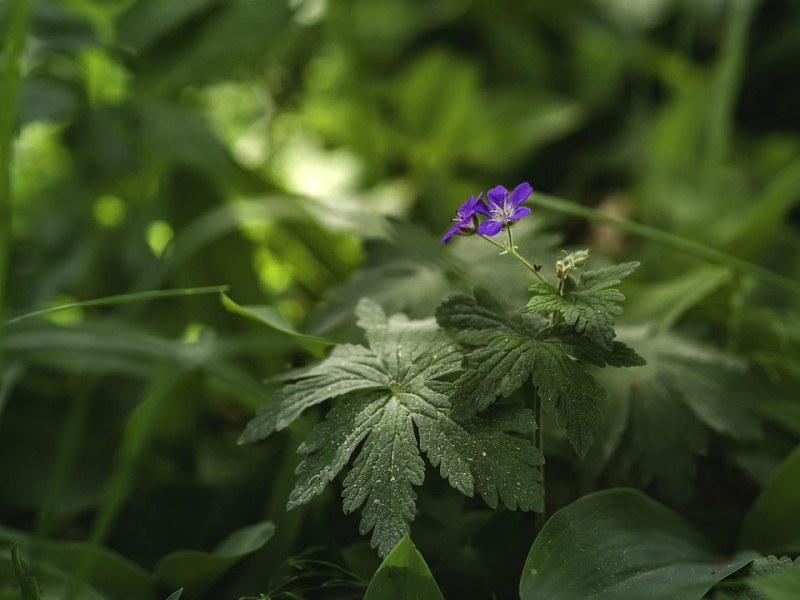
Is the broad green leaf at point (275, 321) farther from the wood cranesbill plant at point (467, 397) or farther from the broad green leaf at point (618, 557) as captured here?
the broad green leaf at point (618, 557)

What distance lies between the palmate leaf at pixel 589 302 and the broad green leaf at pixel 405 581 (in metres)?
0.19

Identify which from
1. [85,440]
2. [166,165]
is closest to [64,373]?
[85,440]

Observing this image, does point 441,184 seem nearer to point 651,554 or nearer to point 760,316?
point 760,316

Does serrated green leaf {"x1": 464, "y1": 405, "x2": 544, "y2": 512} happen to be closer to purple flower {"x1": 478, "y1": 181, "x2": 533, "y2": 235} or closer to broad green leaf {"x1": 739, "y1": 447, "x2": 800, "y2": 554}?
purple flower {"x1": 478, "y1": 181, "x2": 533, "y2": 235}

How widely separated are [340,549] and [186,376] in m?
0.38

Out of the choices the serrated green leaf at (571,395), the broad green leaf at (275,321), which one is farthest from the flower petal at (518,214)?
the broad green leaf at (275,321)

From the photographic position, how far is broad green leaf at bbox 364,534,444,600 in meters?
0.47

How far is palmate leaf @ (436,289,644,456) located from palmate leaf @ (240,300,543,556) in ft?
0.08

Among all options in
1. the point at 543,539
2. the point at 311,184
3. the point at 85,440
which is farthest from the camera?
the point at 311,184

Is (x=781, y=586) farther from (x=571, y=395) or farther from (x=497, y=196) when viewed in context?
(x=497, y=196)

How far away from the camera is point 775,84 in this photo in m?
1.52

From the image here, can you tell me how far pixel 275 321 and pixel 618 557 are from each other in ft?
1.14

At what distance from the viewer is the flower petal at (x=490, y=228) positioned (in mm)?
493

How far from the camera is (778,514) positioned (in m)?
0.62
